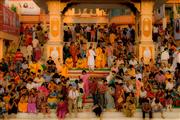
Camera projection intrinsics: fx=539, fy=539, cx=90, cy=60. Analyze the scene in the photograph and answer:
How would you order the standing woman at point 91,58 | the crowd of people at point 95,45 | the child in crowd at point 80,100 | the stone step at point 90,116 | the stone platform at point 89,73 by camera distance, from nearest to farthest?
the stone step at point 90,116 < the child in crowd at point 80,100 < the stone platform at point 89,73 < the standing woman at point 91,58 < the crowd of people at point 95,45

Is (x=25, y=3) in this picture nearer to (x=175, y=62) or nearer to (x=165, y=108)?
(x=175, y=62)

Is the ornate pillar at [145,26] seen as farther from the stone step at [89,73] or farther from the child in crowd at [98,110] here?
the child in crowd at [98,110]

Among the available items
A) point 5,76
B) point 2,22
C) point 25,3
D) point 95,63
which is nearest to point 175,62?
point 95,63

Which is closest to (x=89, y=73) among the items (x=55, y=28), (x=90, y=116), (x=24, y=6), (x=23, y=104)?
(x=55, y=28)

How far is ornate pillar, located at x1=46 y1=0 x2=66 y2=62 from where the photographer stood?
2808 cm

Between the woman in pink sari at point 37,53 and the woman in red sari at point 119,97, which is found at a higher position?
the woman in pink sari at point 37,53

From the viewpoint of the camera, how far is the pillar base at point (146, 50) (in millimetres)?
28141

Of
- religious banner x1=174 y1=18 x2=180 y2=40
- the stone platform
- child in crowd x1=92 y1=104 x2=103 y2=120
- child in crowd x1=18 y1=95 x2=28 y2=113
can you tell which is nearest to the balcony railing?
the stone platform

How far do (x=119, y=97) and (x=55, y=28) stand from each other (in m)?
7.65

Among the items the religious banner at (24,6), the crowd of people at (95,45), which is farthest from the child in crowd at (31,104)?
the religious banner at (24,6)

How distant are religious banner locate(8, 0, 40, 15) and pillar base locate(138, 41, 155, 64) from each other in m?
16.8

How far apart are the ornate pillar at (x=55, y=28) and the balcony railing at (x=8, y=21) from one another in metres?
5.61

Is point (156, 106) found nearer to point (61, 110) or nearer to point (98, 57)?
point (61, 110)

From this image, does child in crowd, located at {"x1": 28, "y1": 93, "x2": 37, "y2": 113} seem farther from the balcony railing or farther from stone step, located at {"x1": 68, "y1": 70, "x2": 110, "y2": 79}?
the balcony railing
